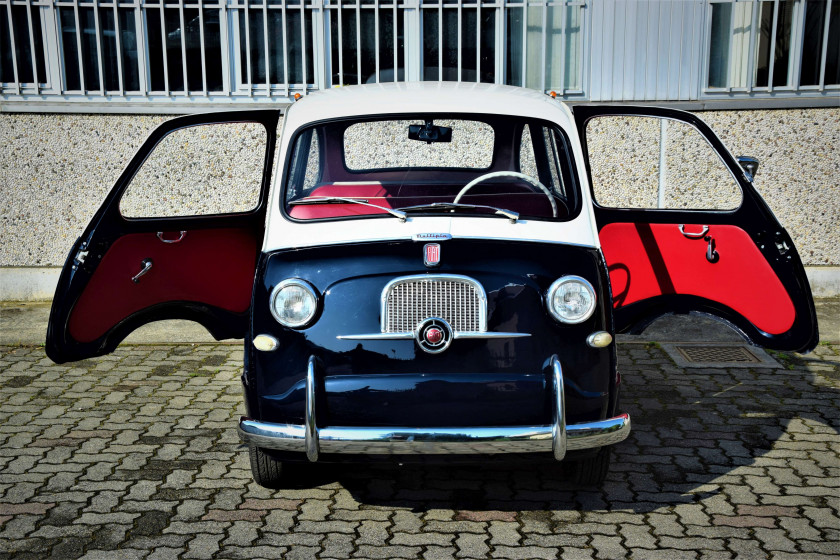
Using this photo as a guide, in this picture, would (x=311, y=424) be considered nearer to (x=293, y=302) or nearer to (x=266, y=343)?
(x=266, y=343)

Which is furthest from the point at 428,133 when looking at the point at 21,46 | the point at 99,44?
the point at 21,46

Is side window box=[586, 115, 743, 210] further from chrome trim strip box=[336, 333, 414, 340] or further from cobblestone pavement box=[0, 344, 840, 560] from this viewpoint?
chrome trim strip box=[336, 333, 414, 340]

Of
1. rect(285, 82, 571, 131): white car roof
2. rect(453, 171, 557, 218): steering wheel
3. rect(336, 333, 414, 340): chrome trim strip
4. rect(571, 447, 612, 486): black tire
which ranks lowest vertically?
rect(571, 447, 612, 486): black tire

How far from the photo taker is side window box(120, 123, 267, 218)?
8.35m

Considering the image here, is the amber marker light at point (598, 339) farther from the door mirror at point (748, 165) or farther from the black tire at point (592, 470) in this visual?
the door mirror at point (748, 165)

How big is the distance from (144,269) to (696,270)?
9.45 feet

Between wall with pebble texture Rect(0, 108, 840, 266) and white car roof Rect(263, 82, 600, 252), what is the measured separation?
399cm

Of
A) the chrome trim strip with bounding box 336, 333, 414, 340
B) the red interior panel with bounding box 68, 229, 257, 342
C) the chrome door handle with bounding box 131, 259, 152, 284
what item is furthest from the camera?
the chrome door handle with bounding box 131, 259, 152, 284

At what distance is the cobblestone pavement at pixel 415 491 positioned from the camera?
12.2ft

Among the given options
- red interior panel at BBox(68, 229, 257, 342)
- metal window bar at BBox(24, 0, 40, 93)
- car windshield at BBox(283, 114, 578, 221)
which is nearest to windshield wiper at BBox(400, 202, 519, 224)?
car windshield at BBox(283, 114, 578, 221)

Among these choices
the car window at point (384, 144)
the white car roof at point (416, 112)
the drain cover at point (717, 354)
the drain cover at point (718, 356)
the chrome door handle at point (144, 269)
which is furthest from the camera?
the drain cover at point (717, 354)

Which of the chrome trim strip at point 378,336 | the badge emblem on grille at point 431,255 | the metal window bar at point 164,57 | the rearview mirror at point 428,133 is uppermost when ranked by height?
the metal window bar at point 164,57

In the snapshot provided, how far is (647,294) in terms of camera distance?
16.3 ft

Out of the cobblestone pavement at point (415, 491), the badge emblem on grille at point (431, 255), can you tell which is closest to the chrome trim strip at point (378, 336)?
the badge emblem on grille at point (431, 255)
